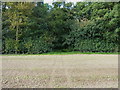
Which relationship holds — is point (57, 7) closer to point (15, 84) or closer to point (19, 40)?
point (19, 40)

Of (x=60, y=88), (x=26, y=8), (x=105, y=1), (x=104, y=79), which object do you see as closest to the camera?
(x=60, y=88)

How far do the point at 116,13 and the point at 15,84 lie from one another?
6479mm

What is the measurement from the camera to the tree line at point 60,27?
726 cm

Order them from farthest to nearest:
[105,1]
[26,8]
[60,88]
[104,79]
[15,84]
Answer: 1. [105,1]
2. [26,8]
3. [104,79]
4. [15,84]
5. [60,88]

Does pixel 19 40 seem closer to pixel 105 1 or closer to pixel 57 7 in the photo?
pixel 57 7

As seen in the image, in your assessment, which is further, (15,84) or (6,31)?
(6,31)

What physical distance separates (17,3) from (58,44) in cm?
317

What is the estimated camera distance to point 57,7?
28.1 feet

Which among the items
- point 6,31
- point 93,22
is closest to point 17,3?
point 6,31

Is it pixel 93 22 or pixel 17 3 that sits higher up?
pixel 17 3

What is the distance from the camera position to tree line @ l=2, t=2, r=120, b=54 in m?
7.26

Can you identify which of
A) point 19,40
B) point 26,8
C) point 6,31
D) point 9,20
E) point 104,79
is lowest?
point 104,79

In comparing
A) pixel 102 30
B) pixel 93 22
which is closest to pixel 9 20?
pixel 93 22

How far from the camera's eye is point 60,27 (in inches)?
335
